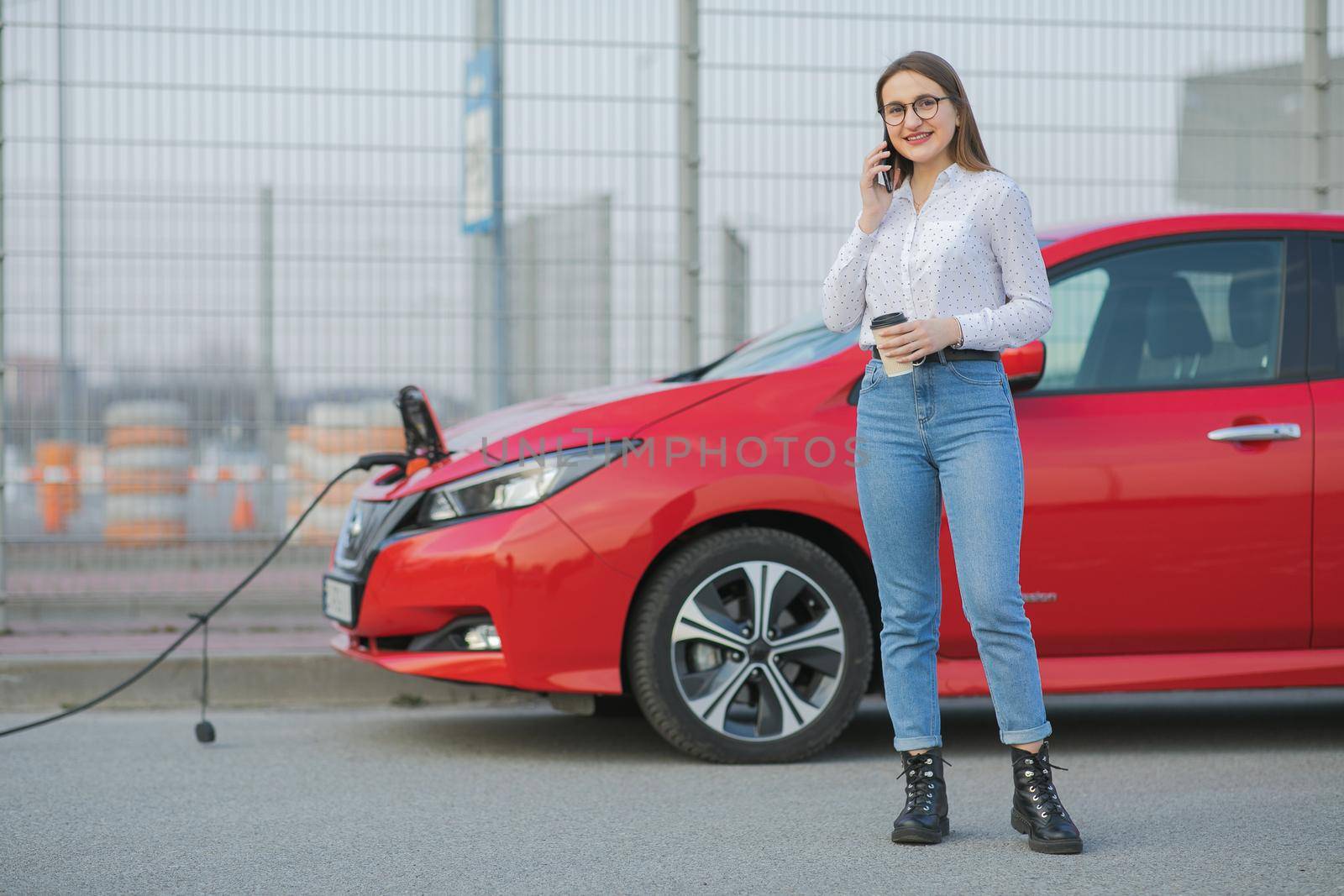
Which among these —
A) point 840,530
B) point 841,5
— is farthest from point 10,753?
point 841,5

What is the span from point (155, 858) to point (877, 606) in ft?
7.11

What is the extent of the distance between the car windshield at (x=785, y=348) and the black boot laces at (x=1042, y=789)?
1.63m

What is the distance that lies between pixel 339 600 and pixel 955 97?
2.50m

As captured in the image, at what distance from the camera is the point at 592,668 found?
4664 mm

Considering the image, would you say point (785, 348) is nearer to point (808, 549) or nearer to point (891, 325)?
point (808, 549)

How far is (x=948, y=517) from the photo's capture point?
3.63 meters

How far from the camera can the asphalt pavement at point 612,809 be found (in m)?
3.43

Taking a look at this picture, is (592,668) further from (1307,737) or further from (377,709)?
(1307,737)

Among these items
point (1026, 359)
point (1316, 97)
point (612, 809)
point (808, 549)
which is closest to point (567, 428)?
point (808, 549)

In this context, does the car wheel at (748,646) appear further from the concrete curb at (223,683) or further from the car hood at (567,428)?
the concrete curb at (223,683)

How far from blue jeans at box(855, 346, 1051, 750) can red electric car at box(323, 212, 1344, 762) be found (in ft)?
3.11

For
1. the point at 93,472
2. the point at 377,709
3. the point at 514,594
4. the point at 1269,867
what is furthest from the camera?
the point at 93,472

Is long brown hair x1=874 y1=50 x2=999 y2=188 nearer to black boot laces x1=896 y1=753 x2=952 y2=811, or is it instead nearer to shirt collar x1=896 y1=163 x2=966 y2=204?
shirt collar x1=896 y1=163 x2=966 y2=204

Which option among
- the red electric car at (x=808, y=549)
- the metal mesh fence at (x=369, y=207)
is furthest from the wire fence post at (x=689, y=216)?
the red electric car at (x=808, y=549)
